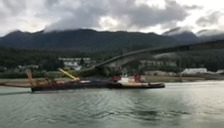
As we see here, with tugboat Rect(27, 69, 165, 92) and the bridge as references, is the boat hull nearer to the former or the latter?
tugboat Rect(27, 69, 165, 92)

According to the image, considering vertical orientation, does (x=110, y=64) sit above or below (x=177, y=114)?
above

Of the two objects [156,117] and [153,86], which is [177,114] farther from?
[153,86]

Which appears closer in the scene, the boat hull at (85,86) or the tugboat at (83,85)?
the boat hull at (85,86)

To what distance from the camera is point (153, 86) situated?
100000mm

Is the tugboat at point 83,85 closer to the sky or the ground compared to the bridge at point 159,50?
closer to the ground

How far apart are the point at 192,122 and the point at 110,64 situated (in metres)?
111

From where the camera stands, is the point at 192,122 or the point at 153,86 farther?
the point at 153,86

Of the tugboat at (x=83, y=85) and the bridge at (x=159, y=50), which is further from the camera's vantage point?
the tugboat at (x=83, y=85)

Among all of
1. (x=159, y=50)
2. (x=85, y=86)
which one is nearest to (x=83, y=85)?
(x=85, y=86)

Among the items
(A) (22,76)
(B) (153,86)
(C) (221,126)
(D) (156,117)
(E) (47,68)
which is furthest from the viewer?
(E) (47,68)

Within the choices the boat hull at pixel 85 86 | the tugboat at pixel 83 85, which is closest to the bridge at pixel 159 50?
the tugboat at pixel 83 85

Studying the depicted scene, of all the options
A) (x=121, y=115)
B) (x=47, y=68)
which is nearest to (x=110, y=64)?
(x=47, y=68)

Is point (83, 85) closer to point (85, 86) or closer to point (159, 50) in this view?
point (85, 86)

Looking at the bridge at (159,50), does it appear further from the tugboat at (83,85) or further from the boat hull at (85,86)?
the boat hull at (85,86)
